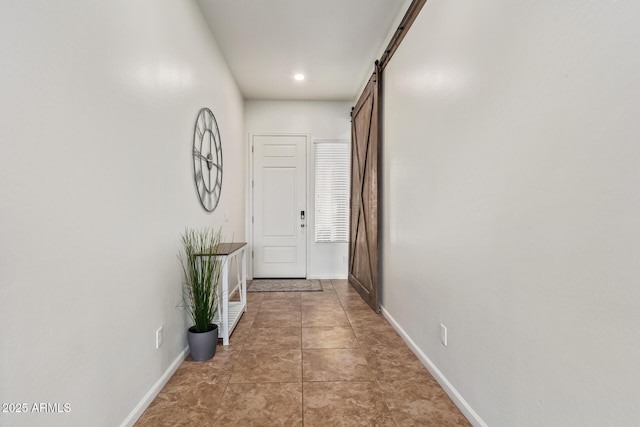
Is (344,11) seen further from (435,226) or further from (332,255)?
(332,255)

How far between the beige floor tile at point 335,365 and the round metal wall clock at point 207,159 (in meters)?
1.60

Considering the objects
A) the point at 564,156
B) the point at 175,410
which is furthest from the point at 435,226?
the point at 175,410

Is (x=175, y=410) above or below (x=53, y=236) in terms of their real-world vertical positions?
below

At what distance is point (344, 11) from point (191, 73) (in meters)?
1.43

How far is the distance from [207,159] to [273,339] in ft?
5.62

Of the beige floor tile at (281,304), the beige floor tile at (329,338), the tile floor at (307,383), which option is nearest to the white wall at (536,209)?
the tile floor at (307,383)

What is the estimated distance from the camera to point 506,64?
1405 mm

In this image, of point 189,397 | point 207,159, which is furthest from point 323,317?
point 207,159

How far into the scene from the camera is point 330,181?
16.9 feet

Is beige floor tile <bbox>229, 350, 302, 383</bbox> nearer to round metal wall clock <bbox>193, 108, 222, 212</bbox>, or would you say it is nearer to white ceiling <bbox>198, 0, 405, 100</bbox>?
round metal wall clock <bbox>193, 108, 222, 212</bbox>

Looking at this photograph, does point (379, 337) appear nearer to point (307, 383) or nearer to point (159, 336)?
point (307, 383)

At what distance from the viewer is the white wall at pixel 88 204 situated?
1009 mm

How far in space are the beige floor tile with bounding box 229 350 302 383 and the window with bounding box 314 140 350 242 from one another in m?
2.80

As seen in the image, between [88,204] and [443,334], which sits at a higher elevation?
[88,204]
